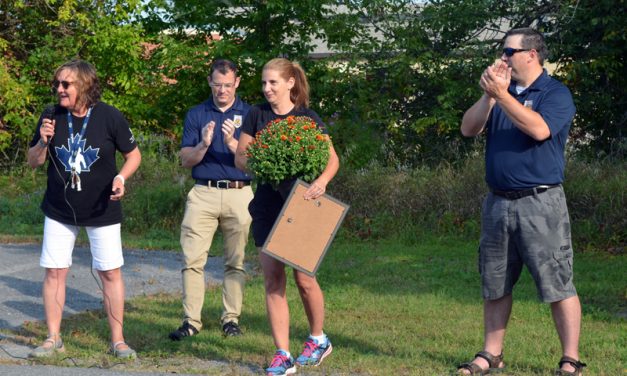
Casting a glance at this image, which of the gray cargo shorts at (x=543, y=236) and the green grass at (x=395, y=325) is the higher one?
the gray cargo shorts at (x=543, y=236)

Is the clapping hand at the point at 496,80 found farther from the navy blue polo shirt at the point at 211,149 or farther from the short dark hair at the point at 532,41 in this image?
the navy blue polo shirt at the point at 211,149

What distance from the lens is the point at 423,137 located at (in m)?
17.3

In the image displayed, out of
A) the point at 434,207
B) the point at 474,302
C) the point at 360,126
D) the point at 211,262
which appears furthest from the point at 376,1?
the point at 474,302

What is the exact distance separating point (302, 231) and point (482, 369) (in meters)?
1.41

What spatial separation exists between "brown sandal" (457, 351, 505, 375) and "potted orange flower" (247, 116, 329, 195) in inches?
58.8

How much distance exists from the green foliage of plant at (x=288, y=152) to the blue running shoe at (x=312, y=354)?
3.69 ft

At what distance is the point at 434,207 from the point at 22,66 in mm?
10835

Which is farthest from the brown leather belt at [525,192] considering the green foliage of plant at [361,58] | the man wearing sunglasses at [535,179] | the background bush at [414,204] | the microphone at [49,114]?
the green foliage of plant at [361,58]

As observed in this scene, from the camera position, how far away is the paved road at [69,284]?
6630mm

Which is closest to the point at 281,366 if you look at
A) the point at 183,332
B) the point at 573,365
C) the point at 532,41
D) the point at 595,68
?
the point at 183,332

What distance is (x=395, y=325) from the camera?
313 inches

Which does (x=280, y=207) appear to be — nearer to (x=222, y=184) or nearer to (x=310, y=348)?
(x=310, y=348)

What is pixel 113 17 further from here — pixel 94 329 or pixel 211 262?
pixel 94 329

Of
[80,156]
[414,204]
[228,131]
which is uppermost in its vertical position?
[228,131]
